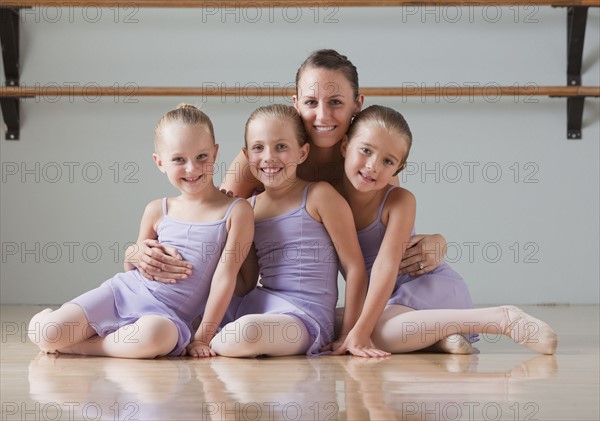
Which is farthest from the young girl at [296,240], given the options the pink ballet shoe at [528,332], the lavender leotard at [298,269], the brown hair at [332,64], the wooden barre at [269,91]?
the wooden barre at [269,91]

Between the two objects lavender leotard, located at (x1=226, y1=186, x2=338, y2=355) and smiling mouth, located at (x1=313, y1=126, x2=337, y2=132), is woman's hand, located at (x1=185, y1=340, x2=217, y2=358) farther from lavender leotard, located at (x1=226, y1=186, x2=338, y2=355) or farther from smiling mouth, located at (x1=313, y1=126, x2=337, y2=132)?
smiling mouth, located at (x1=313, y1=126, x2=337, y2=132)

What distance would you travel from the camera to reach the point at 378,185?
162cm

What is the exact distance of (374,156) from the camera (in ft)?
5.26

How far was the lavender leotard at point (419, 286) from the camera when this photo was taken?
1.68 metres

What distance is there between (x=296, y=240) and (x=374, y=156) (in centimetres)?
21

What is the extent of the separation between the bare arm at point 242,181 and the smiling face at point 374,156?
25cm

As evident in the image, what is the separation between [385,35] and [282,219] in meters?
1.35

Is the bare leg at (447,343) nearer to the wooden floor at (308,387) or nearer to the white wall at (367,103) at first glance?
the wooden floor at (308,387)

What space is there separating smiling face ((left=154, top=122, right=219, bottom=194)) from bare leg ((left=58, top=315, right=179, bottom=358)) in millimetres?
264

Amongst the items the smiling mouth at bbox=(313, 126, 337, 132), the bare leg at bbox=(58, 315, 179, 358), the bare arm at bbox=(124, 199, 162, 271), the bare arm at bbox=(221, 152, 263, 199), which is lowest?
the bare leg at bbox=(58, 315, 179, 358)

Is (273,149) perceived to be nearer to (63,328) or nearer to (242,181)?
(242,181)

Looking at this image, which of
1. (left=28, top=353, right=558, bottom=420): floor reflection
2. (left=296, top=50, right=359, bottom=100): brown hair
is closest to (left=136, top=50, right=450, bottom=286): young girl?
(left=296, top=50, right=359, bottom=100): brown hair

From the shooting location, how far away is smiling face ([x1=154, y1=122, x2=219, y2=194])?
1.60 meters

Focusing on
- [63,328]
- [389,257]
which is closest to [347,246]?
[389,257]
